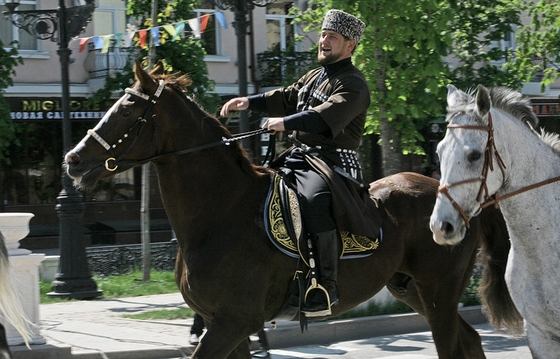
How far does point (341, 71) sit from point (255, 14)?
20.3m

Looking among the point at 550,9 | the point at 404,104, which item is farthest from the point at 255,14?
the point at 404,104

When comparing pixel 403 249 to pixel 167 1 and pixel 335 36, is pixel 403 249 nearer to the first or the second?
pixel 335 36

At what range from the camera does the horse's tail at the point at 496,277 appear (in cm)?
621

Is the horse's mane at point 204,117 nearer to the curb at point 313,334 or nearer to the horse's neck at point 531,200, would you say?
the horse's neck at point 531,200

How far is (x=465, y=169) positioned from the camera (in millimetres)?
4746

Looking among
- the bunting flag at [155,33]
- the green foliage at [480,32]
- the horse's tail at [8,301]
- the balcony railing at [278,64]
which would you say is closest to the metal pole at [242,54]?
the bunting flag at [155,33]

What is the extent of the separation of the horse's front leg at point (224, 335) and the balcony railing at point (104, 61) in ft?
60.6

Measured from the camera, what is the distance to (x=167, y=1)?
1684 centimetres

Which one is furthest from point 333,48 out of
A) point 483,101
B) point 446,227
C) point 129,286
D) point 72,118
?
point 72,118

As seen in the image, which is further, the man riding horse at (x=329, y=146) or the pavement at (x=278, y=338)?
the pavement at (x=278, y=338)

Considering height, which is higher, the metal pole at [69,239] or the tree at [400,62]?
the tree at [400,62]

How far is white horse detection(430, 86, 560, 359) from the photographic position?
475cm

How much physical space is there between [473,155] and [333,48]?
1.88 metres

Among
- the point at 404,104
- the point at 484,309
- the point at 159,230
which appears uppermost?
the point at 404,104
